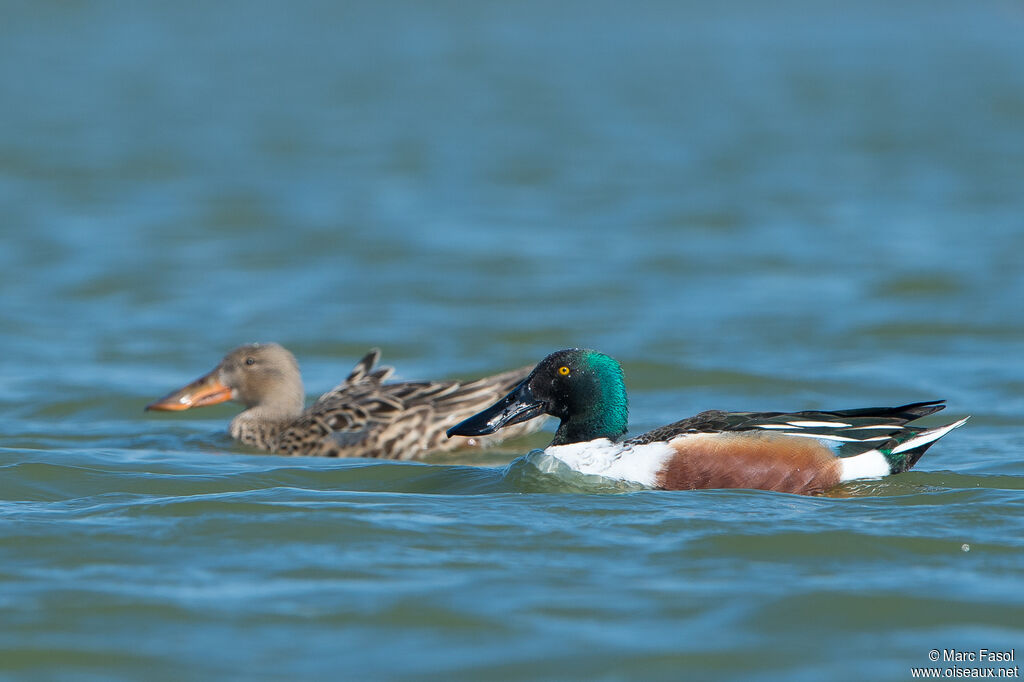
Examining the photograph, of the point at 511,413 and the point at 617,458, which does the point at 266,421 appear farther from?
the point at 617,458

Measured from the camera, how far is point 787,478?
7.64 m

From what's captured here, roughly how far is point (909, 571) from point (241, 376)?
18.7 ft

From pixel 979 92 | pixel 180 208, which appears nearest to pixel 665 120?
pixel 979 92

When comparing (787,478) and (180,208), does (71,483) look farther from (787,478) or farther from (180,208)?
(180,208)

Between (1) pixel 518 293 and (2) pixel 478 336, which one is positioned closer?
(2) pixel 478 336

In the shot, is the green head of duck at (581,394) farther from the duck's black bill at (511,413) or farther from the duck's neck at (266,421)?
the duck's neck at (266,421)

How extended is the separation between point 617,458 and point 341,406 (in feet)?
9.15

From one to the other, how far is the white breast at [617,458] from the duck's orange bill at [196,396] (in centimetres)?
333

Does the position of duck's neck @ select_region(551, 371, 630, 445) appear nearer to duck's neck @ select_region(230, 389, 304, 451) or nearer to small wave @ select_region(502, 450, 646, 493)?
small wave @ select_region(502, 450, 646, 493)

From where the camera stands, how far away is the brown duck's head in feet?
34.9

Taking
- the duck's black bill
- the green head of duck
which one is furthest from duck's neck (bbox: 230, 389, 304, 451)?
the green head of duck

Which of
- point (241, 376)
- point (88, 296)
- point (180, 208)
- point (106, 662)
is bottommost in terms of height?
point (106, 662)

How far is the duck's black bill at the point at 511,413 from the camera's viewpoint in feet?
27.0

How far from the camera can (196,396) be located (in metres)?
10.5
